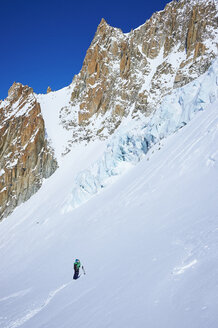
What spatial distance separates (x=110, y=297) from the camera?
5285 millimetres

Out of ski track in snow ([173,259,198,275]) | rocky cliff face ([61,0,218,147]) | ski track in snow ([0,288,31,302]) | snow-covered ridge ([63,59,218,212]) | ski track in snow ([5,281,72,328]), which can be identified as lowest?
ski track in snow ([173,259,198,275])

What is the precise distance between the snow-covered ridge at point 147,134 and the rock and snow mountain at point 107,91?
58.9ft

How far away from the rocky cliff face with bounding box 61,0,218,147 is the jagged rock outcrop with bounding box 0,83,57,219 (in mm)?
6622

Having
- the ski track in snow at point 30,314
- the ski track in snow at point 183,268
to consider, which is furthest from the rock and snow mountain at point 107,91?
the ski track in snow at point 183,268

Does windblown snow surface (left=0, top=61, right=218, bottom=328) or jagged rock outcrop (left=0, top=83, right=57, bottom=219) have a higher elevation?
jagged rock outcrop (left=0, top=83, right=57, bottom=219)

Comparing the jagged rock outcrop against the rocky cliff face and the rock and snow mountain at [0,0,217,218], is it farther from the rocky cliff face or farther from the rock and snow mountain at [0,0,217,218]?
the rocky cliff face

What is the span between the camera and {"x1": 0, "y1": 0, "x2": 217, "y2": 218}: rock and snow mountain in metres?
40.4

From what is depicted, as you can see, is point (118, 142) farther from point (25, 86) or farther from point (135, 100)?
point (25, 86)

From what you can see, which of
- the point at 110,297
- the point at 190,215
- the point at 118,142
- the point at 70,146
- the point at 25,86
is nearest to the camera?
the point at 110,297

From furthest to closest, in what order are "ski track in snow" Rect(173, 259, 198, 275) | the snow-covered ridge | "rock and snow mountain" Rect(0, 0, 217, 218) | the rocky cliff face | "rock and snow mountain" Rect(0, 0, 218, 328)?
"rock and snow mountain" Rect(0, 0, 217, 218) < the rocky cliff face < the snow-covered ridge < "ski track in snow" Rect(173, 259, 198, 275) < "rock and snow mountain" Rect(0, 0, 218, 328)

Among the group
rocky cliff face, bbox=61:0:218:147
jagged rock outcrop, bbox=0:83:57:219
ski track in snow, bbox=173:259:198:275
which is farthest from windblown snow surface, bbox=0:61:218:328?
jagged rock outcrop, bbox=0:83:57:219

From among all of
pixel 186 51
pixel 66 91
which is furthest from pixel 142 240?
pixel 66 91

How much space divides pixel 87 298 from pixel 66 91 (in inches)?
2560

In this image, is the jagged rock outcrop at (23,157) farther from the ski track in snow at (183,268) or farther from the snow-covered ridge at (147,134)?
the ski track in snow at (183,268)
